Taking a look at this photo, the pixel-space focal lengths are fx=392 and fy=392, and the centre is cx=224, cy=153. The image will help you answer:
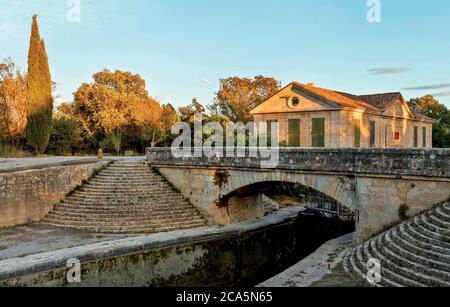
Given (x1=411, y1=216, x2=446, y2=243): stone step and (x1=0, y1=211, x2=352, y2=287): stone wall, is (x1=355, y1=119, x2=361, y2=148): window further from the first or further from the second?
(x1=411, y1=216, x2=446, y2=243): stone step

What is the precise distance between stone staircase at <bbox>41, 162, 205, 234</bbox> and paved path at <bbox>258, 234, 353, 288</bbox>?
5383mm

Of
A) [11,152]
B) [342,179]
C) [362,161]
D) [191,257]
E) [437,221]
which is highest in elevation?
[11,152]

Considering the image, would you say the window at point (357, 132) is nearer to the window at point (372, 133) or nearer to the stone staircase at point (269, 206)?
the window at point (372, 133)

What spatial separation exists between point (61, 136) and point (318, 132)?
55.0ft

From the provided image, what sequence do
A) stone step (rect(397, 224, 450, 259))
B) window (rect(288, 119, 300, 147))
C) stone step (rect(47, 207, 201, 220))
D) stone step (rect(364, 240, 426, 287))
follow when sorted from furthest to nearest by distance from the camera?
window (rect(288, 119, 300, 147))
stone step (rect(47, 207, 201, 220))
stone step (rect(397, 224, 450, 259))
stone step (rect(364, 240, 426, 287))

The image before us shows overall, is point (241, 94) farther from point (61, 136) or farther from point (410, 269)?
point (410, 269)

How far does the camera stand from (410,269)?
7969 mm

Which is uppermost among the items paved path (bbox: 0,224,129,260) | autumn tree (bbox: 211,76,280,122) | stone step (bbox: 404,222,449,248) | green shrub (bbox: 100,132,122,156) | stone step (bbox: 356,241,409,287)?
autumn tree (bbox: 211,76,280,122)

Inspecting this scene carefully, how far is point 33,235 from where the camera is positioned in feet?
42.5

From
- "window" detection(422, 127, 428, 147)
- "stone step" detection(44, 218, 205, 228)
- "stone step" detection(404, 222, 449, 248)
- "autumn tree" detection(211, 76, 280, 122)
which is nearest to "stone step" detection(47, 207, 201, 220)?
"stone step" detection(44, 218, 205, 228)

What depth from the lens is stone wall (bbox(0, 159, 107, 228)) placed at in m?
14.1

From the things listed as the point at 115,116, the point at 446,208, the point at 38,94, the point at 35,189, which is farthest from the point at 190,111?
the point at 446,208
